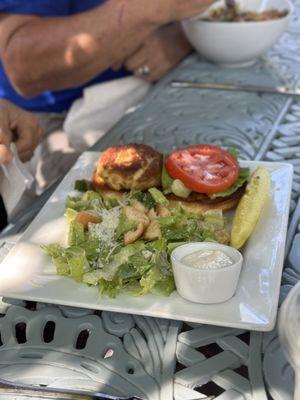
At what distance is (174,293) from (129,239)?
127mm

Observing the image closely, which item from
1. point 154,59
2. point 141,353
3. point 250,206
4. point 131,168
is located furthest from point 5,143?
point 154,59

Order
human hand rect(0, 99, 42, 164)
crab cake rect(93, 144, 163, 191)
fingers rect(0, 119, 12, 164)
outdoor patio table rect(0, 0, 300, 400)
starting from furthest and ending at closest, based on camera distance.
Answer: human hand rect(0, 99, 42, 164) < fingers rect(0, 119, 12, 164) < crab cake rect(93, 144, 163, 191) < outdoor patio table rect(0, 0, 300, 400)

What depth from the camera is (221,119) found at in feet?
5.21

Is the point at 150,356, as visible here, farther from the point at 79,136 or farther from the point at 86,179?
the point at 79,136

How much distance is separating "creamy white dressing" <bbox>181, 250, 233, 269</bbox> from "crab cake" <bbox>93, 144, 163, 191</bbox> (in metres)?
0.27

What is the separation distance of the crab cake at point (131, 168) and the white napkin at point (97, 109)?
877 millimetres

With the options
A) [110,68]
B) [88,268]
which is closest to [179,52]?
[110,68]

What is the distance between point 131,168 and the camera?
1127 millimetres

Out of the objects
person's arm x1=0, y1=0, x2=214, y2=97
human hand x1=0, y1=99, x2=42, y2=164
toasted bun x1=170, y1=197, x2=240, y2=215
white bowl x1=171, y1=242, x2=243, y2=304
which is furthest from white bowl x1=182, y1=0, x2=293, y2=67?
white bowl x1=171, y1=242, x2=243, y2=304

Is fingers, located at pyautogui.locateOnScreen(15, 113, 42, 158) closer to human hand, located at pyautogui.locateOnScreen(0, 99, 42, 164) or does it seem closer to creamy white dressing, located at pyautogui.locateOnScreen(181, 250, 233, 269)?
human hand, located at pyautogui.locateOnScreen(0, 99, 42, 164)

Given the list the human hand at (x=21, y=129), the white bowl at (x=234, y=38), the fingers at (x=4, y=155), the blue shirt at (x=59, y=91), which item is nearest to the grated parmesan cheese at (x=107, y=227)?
the fingers at (x=4, y=155)

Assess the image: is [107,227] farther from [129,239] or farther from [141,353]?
[141,353]

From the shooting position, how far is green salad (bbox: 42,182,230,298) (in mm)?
883

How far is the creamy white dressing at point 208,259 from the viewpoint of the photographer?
86 centimetres
